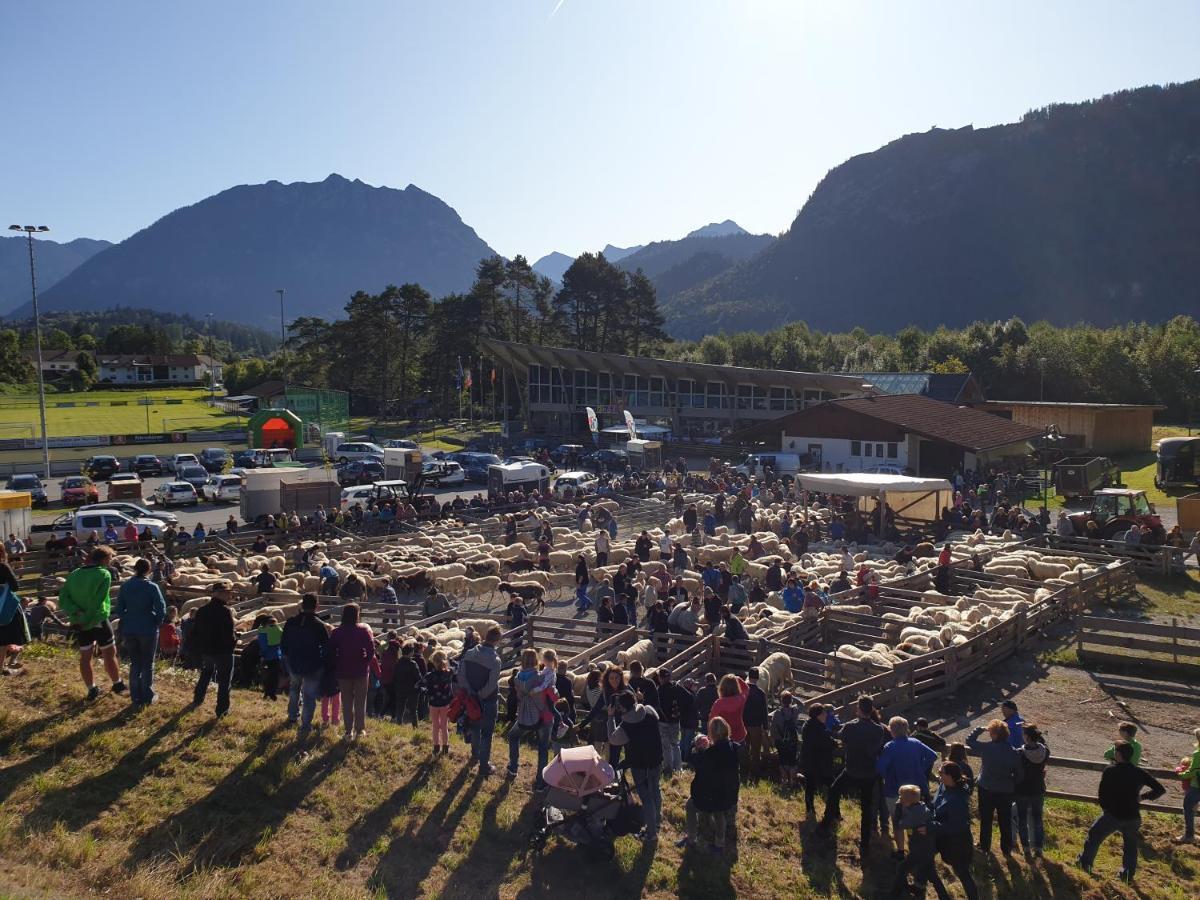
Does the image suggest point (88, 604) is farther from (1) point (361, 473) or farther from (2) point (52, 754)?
(1) point (361, 473)

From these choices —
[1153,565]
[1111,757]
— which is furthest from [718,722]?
[1153,565]

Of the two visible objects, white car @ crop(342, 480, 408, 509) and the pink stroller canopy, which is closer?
the pink stroller canopy

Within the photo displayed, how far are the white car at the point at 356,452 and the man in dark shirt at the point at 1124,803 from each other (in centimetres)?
4281

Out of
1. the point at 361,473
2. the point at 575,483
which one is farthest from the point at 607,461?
the point at 361,473

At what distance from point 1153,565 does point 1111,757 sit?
702 inches

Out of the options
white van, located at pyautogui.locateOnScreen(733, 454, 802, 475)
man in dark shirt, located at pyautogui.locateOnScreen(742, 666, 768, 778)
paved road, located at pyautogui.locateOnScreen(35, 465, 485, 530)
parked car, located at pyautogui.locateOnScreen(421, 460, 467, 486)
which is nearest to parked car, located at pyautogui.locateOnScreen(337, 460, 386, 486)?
parked car, located at pyautogui.locateOnScreen(421, 460, 467, 486)

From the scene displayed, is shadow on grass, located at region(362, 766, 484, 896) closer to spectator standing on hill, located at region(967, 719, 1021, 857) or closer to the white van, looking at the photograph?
spectator standing on hill, located at region(967, 719, 1021, 857)

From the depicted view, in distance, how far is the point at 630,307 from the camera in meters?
81.3

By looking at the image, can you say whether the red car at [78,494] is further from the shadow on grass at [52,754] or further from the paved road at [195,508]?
the shadow on grass at [52,754]

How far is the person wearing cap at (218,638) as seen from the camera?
348 inches

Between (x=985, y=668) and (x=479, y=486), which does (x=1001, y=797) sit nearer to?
(x=985, y=668)

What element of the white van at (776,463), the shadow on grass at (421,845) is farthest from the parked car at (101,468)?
the shadow on grass at (421,845)

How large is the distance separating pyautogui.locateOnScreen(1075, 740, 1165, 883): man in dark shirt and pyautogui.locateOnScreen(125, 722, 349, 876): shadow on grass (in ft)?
25.9

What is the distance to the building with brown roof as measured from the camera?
3984 centimetres
